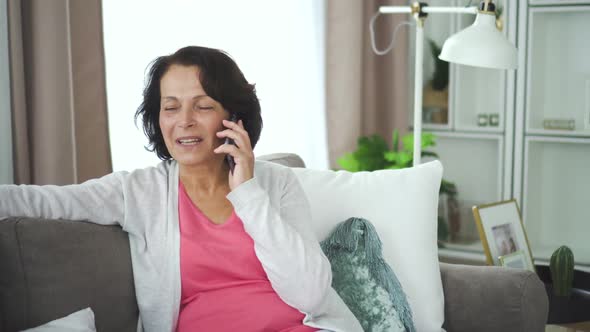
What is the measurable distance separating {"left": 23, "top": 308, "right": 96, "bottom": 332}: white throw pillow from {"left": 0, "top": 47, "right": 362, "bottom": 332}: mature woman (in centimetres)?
20

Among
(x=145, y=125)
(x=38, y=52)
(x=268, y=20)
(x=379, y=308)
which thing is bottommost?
(x=379, y=308)

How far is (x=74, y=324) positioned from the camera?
1268mm

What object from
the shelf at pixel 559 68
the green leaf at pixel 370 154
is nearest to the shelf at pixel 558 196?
the shelf at pixel 559 68

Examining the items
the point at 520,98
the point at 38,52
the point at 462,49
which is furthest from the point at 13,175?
the point at 520,98

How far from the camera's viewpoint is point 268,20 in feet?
10.1

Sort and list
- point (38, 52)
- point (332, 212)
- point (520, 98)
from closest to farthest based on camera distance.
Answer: point (332, 212), point (38, 52), point (520, 98)

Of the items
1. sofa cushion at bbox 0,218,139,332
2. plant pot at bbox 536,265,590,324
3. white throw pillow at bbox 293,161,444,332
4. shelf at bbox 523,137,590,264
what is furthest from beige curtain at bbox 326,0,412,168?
sofa cushion at bbox 0,218,139,332

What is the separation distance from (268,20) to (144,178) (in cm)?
164

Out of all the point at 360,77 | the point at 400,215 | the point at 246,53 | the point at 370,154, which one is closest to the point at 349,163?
the point at 370,154

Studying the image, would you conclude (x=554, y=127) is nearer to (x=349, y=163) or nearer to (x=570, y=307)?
(x=349, y=163)

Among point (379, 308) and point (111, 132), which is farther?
point (111, 132)

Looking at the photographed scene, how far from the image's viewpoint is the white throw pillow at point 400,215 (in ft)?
5.82

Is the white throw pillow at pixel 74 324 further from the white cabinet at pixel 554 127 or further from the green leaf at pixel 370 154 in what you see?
the white cabinet at pixel 554 127

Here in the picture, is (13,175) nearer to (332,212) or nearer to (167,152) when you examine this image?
(167,152)
